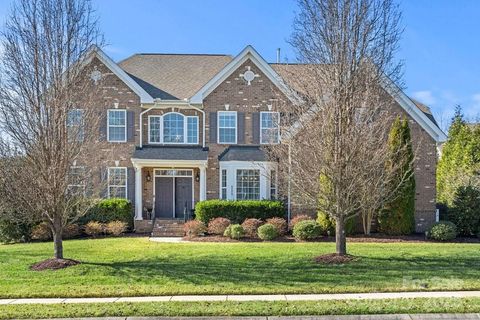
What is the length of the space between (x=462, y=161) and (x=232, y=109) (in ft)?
46.5

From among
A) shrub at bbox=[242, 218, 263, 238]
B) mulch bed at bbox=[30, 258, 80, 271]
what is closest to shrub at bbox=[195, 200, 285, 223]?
shrub at bbox=[242, 218, 263, 238]

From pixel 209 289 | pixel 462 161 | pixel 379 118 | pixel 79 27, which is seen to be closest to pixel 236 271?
pixel 209 289

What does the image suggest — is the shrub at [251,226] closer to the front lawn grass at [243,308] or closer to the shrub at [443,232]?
the shrub at [443,232]

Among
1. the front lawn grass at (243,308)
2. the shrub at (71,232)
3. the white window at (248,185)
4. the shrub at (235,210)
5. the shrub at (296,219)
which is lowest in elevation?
the shrub at (71,232)

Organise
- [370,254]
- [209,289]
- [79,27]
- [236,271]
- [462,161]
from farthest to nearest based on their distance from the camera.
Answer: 1. [462,161]
2. [370,254]
3. [79,27]
4. [236,271]
5. [209,289]

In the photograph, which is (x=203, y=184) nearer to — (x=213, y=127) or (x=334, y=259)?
(x=213, y=127)

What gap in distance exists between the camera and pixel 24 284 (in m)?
9.36

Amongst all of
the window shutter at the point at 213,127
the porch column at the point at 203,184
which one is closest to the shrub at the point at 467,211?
the porch column at the point at 203,184

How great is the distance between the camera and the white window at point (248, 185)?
2048 centimetres

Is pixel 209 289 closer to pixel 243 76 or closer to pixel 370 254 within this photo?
pixel 370 254

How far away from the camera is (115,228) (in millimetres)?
18266

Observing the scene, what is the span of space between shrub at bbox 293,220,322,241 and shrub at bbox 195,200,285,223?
2344 mm

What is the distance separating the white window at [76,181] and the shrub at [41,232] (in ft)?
23.9

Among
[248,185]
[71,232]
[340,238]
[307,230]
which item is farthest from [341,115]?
[71,232]
